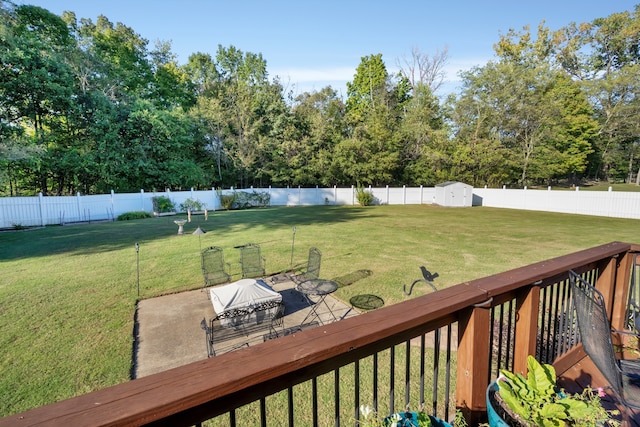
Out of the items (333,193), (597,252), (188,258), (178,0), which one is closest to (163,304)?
(188,258)

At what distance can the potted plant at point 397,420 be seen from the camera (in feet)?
3.70

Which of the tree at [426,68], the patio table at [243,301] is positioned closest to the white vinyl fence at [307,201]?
the tree at [426,68]

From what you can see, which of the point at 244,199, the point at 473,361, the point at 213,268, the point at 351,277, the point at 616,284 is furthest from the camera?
the point at 244,199

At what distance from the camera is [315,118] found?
27750mm

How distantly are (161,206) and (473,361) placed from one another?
19.9 m

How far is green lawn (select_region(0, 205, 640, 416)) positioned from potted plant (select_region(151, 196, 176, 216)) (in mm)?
4480

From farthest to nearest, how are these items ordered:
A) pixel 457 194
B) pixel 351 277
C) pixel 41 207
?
pixel 457 194, pixel 41 207, pixel 351 277

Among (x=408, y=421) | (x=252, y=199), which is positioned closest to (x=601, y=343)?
(x=408, y=421)

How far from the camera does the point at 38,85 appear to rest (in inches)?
613

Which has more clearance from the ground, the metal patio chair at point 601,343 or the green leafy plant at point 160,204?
the metal patio chair at point 601,343

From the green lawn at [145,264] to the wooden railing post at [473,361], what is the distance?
3.64 metres

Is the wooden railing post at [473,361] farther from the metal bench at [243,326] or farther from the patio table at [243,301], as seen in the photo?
the patio table at [243,301]

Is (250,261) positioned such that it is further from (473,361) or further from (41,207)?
(41,207)

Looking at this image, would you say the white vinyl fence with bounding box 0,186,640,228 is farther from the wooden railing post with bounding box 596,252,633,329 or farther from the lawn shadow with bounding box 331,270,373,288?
the wooden railing post with bounding box 596,252,633,329
